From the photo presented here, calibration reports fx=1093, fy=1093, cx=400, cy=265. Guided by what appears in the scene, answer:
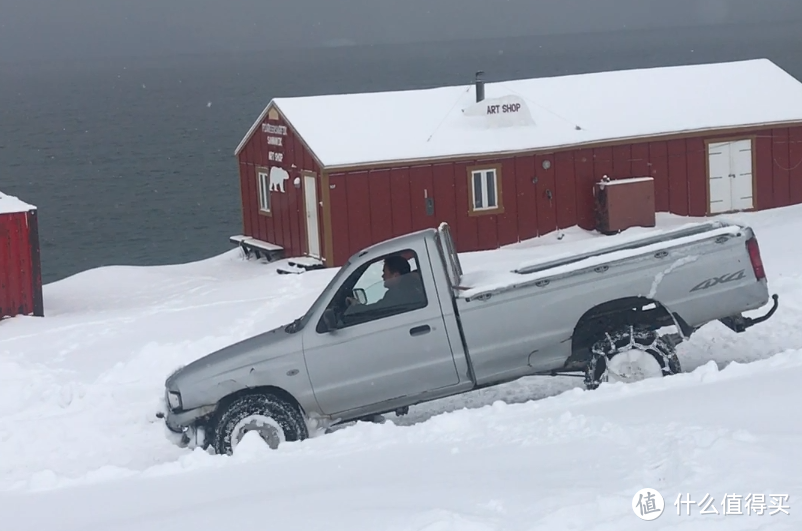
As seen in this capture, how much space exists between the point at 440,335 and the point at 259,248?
17.8 metres

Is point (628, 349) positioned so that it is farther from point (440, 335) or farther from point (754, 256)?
point (440, 335)

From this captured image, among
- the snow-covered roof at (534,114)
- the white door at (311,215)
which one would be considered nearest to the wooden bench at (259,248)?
the white door at (311,215)

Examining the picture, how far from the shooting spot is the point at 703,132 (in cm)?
2458

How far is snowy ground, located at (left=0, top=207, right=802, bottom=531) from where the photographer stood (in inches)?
243

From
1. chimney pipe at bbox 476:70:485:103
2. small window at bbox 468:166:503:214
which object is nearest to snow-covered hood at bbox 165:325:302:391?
small window at bbox 468:166:503:214

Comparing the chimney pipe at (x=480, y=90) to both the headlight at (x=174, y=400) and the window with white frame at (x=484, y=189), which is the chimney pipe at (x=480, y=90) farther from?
the headlight at (x=174, y=400)

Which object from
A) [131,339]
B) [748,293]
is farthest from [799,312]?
[131,339]

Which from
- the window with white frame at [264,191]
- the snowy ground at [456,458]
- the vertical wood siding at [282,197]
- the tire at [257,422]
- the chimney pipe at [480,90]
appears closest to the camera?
the snowy ground at [456,458]

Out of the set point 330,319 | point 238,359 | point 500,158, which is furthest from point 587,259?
point 500,158

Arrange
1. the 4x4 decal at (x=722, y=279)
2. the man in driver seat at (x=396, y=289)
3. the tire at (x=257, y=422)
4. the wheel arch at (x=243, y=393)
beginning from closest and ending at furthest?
the tire at (x=257, y=422) → the wheel arch at (x=243, y=393) → the man in driver seat at (x=396, y=289) → the 4x4 decal at (x=722, y=279)

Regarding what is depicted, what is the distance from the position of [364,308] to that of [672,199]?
17.0m

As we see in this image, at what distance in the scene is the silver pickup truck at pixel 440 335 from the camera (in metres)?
8.98

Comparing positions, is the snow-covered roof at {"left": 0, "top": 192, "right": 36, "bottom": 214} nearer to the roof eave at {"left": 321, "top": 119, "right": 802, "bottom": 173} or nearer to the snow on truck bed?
the roof eave at {"left": 321, "top": 119, "right": 802, "bottom": 173}

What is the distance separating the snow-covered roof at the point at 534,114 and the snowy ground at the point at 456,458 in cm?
1107
